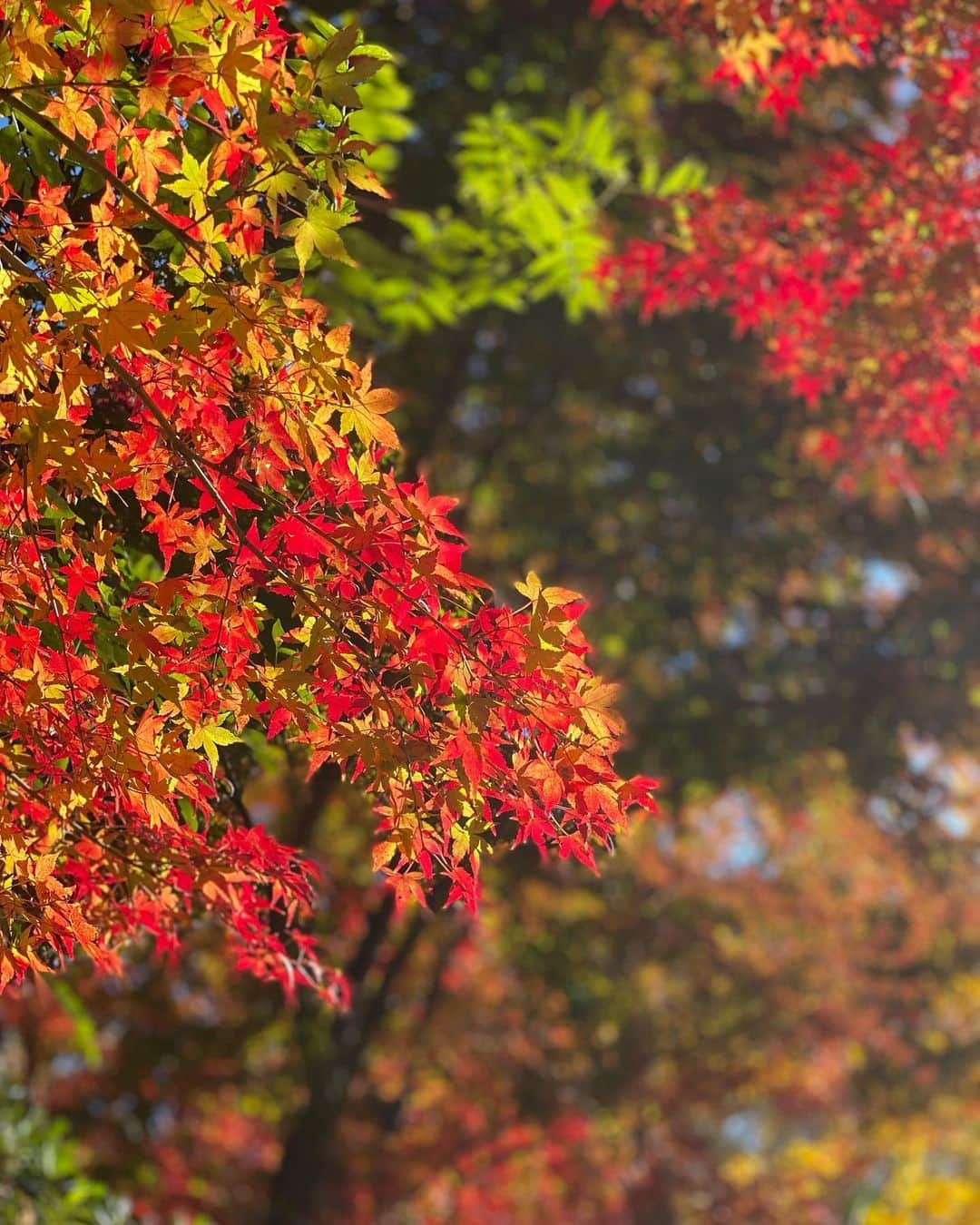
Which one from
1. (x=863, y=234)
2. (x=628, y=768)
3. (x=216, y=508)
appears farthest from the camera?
(x=628, y=768)

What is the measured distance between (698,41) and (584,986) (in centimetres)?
787

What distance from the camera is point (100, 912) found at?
2.70 m

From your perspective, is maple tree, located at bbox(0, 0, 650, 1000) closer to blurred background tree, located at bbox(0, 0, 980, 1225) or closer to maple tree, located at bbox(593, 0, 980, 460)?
maple tree, located at bbox(593, 0, 980, 460)

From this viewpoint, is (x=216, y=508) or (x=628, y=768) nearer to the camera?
(x=216, y=508)

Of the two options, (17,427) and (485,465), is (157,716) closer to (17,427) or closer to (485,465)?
(17,427)

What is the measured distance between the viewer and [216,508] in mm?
2172

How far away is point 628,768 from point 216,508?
6.28m

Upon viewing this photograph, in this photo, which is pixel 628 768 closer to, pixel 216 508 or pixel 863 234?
pixel 863 234

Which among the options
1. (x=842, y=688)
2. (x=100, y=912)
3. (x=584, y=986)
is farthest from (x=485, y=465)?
(x=100, y=912)

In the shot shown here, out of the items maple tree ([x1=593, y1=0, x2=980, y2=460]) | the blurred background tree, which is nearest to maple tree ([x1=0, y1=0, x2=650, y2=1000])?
maple tree ([x1=593, y1=0, x2=980, y2=460])

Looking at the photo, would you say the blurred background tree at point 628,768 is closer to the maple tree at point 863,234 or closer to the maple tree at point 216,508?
the maple tree at point 863,234

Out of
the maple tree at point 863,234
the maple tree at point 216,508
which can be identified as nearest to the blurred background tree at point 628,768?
the maple tree at point 863,234

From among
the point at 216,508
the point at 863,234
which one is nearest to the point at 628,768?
the point at 863,234

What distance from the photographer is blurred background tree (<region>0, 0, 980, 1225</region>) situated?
7.34m
